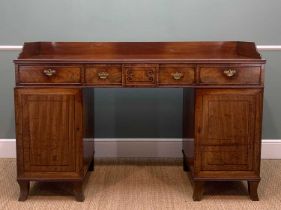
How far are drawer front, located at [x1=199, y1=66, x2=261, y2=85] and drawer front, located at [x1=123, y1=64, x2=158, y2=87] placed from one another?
0.81ft

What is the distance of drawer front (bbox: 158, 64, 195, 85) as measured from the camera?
217 centimetres

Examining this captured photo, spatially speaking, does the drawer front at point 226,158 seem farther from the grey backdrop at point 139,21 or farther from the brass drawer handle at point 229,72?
the grey backdrop at point 139,21

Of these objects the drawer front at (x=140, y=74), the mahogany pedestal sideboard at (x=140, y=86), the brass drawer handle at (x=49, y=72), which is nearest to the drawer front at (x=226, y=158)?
the mahogany pedestal sideboard at (x=140, y=86)

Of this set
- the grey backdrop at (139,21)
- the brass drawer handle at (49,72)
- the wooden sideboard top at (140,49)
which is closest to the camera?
the brass drawer handle at (49,72)

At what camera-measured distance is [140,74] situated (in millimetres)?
2182

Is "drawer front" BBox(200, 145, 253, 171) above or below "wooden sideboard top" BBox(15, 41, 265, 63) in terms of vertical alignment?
below

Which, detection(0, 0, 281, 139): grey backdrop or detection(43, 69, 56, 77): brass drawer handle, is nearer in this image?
detection(43, 69, 56, 77): brass drawer handle

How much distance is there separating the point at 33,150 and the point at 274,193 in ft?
4.52

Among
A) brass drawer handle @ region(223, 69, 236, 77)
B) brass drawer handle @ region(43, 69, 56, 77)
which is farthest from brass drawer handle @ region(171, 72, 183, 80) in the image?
brass drawer handle @ region(43, 69, 56, 77)

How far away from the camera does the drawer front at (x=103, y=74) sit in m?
2.17

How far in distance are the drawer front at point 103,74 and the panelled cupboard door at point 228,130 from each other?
43 centimetres

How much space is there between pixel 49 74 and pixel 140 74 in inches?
18.7

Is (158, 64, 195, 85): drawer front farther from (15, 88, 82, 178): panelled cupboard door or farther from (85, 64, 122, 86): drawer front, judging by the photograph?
(15, 88, 82, 178): panelled cupboard door

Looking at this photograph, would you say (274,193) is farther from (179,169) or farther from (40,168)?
(40,168)
